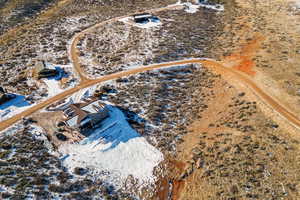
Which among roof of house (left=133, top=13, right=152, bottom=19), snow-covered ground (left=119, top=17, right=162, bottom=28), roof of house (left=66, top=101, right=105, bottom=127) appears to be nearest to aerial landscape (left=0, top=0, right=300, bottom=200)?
roof of house (left=66, top=101, right=105, bottom=127)

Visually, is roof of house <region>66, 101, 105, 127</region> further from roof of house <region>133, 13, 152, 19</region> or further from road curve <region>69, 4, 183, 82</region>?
roof of house <region>133, 13, 152, 19</region>

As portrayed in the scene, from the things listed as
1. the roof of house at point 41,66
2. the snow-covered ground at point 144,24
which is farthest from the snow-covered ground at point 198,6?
the roof of house at point 41,66

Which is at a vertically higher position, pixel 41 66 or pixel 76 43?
pixel 76 43

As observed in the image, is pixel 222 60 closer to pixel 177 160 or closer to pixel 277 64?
pixel 277 64

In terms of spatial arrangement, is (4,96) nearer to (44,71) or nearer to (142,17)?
(44,71)

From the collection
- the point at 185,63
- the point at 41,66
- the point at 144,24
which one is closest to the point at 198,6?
the point at 144,24

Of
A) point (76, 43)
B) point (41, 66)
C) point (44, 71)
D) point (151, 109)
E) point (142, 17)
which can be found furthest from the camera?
point (142, 17)
